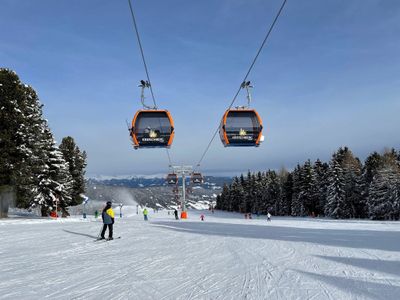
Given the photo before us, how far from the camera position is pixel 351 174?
66.1 meters

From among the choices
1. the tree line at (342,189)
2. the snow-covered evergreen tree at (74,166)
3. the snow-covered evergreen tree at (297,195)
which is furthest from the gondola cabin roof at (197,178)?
the snow-covered evergreen tree at (297,195)

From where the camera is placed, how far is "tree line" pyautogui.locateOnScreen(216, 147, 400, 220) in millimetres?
57375

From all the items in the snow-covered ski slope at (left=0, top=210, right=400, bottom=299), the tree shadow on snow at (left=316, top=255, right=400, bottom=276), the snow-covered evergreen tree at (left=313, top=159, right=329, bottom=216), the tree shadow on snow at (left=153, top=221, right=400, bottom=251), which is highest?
the snow-covered evergreen tree at (left=313, top=159, right=329, bottom=216)

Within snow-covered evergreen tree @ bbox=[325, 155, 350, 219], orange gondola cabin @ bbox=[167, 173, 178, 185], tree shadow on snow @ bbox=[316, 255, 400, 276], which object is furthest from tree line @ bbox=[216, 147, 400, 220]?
tree shadow on snow @ bbox=[316, 255, 400, 276]

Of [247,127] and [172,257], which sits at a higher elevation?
[247,127]

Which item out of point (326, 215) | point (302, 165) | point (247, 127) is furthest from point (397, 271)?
point (302, 165)

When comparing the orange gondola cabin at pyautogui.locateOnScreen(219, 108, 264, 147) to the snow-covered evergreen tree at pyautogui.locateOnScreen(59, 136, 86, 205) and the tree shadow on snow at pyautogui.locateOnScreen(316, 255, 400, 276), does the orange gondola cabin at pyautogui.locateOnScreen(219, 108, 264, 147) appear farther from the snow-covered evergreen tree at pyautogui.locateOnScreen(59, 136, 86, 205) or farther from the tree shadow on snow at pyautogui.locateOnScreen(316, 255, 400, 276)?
the snow-covered evergreen tree at pyautogui.locateOnScreen(59, 136, 86, 205)

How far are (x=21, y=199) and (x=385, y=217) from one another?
50936 millimetres

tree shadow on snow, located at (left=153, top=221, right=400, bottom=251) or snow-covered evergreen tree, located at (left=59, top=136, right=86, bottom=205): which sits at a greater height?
snow-covered evergreen tree, located at (left=59, top=136, right=86, bottom=205)

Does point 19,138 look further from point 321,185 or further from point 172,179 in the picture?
point 321,185

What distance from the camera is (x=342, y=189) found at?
6250 centimetres

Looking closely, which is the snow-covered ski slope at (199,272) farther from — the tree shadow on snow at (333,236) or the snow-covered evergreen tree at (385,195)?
the snow-covered evergreen tree at (385,195)

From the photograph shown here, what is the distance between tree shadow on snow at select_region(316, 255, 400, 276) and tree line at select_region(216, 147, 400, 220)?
5049cm

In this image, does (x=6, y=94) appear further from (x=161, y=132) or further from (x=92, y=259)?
(x=92, y=259)
